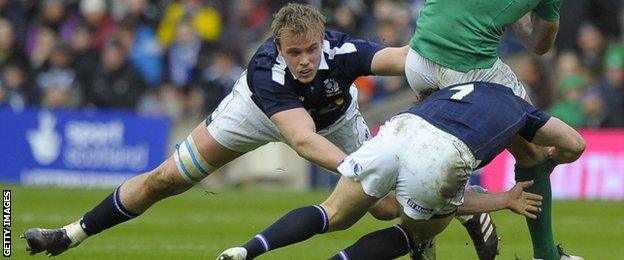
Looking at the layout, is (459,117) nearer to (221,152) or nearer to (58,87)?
(221,152)

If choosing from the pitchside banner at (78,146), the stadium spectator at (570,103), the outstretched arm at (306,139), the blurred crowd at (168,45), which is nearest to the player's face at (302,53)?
the outstretched arm at (306,139)

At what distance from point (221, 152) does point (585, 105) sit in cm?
948

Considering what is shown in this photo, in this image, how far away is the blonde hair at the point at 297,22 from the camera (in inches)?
329

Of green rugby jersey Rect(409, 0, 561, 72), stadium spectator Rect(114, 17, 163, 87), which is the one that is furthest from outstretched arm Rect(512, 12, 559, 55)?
stadium spectator Rect(114, 17, 163, 87)

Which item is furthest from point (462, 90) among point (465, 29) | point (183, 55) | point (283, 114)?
point (183, 55)

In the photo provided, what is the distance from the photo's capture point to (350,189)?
25.5ft

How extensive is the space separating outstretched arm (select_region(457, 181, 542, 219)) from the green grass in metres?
2.53

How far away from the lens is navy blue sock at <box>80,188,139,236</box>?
31.0ft

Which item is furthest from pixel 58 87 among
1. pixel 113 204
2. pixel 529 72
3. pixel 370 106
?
pixel 113 204

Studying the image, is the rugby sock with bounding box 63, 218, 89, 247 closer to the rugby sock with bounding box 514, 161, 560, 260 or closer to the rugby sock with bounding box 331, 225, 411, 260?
the rugby sock with bounding box 331, 225, 411, 260

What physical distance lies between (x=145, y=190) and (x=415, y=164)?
8.31 feet

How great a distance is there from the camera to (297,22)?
329 inches

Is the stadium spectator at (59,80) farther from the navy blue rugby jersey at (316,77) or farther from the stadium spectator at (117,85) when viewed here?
the navy blue rugby jersey at (316,77)

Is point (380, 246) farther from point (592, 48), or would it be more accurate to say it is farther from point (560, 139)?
point (592, 48)
